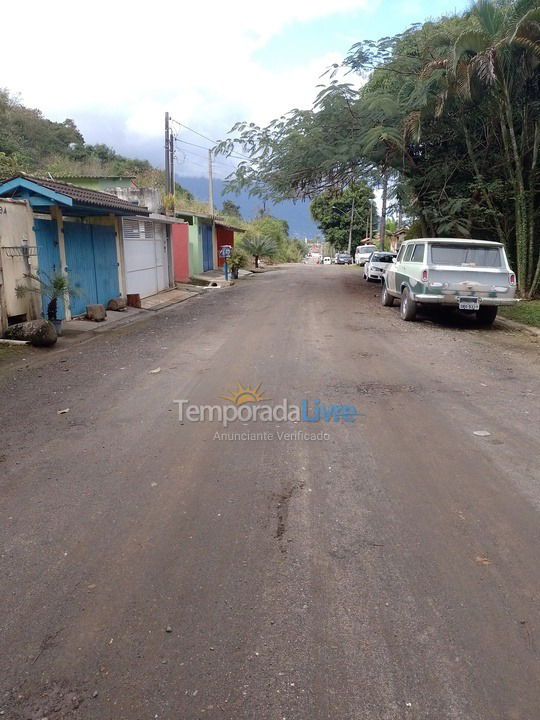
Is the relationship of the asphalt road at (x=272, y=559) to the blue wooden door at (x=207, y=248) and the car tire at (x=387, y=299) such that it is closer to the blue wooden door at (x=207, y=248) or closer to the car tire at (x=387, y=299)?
the car tire at (x=387, y=299)

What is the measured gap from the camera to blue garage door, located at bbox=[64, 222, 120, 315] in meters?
12.9

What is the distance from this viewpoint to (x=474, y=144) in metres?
16.2

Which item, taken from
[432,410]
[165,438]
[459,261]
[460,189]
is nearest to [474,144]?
[460,189]

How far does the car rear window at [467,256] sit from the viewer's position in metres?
11.4

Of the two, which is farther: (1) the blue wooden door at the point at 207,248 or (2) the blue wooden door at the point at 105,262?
(1) the blue wooden door at the point at 207,248

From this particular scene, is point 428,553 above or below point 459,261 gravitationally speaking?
below

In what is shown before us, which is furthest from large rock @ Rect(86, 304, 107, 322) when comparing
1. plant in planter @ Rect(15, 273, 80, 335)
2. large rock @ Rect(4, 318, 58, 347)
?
large rock @ Rect(4, 318, 58, 347)

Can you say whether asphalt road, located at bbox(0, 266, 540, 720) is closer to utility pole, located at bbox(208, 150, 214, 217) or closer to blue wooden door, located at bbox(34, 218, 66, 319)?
blue wooden door, located at bbox(34, 218, 66, 319)

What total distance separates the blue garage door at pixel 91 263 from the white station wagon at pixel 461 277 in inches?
294

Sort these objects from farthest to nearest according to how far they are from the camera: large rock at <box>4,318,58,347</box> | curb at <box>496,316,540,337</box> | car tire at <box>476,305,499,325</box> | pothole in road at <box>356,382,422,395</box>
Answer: car tire at <box>476,305,499,325</box> → curb at <box>496,316,540,337</box> → large rock at <box>4,318,58,347</box> → pothole in road at <box>356,382,422,395</box>

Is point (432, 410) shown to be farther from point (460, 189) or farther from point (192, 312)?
point (460, 189)

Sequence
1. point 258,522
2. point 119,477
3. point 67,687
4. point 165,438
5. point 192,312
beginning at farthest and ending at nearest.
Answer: point 192,312
point 165,438
point 119,477
point 258,522
point 67,687

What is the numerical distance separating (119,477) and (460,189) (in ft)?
51.5

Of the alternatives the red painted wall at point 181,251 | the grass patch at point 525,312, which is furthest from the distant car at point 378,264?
the grass patch at point 525,312
